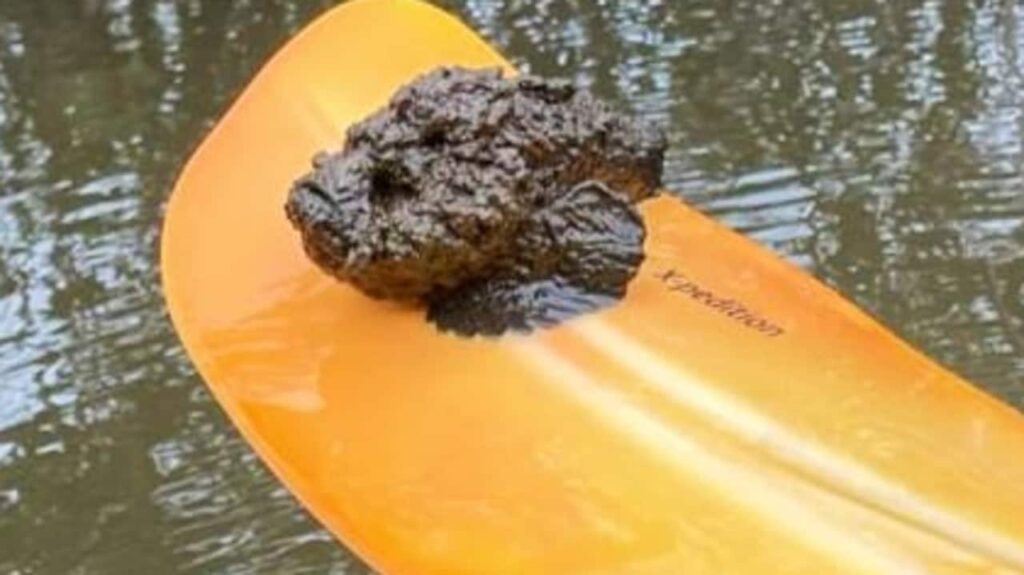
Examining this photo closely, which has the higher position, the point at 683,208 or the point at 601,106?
the point at 601,106

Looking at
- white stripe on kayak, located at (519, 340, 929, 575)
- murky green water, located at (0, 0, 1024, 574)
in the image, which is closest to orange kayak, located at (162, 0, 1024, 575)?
white stripe on kayak, located at (519, 340, 929, 575)

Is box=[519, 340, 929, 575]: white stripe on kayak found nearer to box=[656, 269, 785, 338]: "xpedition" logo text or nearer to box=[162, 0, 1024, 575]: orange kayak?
box=[162, 0, 1024, 575]: orange kayak

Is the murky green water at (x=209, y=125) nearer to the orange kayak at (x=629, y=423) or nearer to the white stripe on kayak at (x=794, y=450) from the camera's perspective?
the orange kayak at (x=629, y=423)

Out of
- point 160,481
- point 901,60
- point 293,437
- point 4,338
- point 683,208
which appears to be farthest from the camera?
point 901,60

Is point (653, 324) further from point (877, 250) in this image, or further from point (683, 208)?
point (877, 250)

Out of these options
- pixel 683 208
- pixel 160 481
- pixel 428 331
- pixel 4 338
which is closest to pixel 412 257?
pixel 428 331

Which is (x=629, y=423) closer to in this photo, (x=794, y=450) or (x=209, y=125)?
(x=794, y=450)

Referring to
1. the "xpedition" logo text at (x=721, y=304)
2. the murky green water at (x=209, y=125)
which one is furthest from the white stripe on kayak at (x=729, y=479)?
the murky green water at (x=209, y=125)
